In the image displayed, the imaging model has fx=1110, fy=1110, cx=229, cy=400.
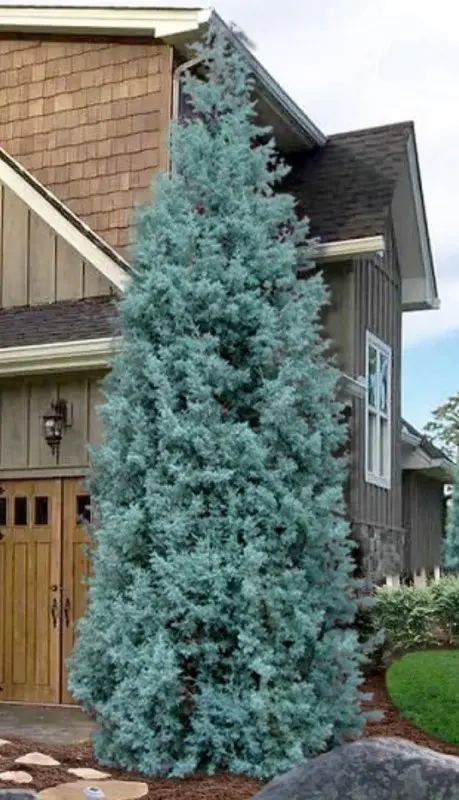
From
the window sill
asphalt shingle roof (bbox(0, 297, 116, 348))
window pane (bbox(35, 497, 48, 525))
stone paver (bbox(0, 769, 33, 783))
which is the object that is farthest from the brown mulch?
the window sill

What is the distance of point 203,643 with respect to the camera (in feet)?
22.6

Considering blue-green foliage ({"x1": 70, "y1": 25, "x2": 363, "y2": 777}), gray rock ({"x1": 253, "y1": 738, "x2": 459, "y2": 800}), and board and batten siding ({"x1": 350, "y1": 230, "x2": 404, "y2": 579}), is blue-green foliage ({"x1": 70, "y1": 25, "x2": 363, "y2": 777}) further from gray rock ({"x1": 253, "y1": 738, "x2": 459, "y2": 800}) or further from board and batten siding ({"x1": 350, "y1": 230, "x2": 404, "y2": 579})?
board and batten siding ({"x1": 350, "y1": 230, "x2": 404, "y2": 579})

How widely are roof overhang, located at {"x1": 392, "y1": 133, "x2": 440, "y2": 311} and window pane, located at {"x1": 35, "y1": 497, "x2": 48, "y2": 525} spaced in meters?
5.30

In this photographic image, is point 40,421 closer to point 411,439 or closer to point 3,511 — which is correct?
point 3,511

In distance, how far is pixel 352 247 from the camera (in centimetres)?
1074

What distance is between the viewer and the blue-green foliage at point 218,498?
6855 mm

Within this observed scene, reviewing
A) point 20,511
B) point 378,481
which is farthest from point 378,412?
point 20,511

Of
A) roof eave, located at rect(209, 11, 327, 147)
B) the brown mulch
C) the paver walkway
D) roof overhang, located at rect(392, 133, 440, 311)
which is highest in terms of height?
roof eave, located at rect(209, 11, 327, 147)

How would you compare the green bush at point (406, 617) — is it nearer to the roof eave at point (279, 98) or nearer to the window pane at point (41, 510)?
the window pane at point (41, 510)

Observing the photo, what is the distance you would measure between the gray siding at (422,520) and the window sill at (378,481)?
3.47m

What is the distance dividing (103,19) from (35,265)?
101 inches

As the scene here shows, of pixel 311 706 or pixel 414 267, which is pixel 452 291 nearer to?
pixel 414 267

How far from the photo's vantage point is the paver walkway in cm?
819

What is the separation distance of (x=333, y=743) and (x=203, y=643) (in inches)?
47.2
